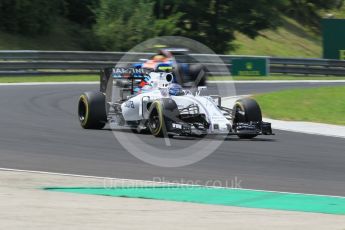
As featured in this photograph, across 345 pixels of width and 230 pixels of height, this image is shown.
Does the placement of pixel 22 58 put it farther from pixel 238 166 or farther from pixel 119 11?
pixel 238 166

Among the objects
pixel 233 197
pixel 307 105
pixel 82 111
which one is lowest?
pixel 233 197

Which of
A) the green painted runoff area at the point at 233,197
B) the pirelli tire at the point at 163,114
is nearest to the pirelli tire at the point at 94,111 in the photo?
the pirelli tire at the point at 163,114

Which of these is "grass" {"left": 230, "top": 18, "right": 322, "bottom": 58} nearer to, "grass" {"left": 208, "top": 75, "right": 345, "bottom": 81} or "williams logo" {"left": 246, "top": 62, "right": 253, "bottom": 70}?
"grass" {"left": 208, "top": 75, "right": 345, "bottom": 81}

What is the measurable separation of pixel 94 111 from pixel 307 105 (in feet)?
25.1

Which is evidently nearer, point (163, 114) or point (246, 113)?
point (163, 114)

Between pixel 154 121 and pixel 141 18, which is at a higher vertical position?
pixel 141 18

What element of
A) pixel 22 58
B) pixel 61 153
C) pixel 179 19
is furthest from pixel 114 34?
pixel 61 153

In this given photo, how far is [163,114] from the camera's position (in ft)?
47.3

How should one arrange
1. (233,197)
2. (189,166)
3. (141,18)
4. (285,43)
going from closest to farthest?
(233,197), (189,166), (141,18), (285,43)

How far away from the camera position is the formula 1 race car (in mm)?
14516

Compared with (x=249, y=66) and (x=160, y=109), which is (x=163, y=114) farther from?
(x=249, y=66)

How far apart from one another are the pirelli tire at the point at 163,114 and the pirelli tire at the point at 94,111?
160 cm

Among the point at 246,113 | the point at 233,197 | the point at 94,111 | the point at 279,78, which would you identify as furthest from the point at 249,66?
the point at 233,197

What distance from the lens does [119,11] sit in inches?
1582
